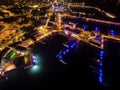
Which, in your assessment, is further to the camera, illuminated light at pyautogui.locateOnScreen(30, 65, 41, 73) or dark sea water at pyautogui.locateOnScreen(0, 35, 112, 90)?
illuminated light at pyautogui.locateOnScreen(30, 65, 41, 73)

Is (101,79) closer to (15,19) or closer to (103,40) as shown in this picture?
(103,40)

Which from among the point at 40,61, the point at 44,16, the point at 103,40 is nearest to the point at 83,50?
the point at 103,40

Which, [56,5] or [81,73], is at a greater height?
[56,5]

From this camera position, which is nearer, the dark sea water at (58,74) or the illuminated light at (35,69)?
the dark sea water at (58,74)

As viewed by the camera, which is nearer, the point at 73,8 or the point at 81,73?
the point at 81,73

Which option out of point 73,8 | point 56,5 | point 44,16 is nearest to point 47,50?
point 44,16

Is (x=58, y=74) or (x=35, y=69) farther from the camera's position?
(x=35, y=69)

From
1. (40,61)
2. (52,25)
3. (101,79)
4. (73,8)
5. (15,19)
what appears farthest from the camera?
(73,8)

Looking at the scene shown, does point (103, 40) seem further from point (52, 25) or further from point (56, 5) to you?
point (56, 5)

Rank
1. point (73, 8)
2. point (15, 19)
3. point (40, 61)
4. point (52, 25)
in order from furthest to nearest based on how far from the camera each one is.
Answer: point (73, 8) → point (15, 19) → point (52, 25) → point (40, 61)
